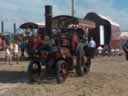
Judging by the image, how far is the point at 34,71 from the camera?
56.2 feet

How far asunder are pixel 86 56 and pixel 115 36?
22338 millimetres

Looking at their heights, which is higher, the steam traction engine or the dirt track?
the steam traction engine

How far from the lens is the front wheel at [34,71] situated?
658 inches

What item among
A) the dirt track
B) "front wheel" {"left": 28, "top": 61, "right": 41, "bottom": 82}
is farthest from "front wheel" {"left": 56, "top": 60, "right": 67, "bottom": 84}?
"front wheel" {"left": 28, "top": 61, "right": 41, "bottom": 82}

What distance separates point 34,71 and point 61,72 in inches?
50.3

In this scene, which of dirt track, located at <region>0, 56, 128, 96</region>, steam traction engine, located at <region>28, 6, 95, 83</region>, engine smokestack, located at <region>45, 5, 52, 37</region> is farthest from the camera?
engine smokestack, located at <region>45, 5, 52, 37</region>

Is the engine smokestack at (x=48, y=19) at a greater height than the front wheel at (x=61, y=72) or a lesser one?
greater

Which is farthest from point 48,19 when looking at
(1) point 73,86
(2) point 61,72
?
(1) point 73,86

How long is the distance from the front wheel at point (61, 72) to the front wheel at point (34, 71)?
1.05m

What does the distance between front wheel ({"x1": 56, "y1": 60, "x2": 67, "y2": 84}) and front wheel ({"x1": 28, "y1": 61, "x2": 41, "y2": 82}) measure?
1.05 meters

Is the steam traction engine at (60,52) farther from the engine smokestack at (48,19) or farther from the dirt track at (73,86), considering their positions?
the dirt track at (73,86)

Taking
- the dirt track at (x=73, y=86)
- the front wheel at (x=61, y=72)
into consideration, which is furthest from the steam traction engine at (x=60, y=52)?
the dirt track at (x=73, y=86)

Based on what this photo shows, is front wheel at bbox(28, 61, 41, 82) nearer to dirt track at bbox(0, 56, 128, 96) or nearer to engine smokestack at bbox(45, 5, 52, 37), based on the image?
dirt track at bbox(0, 56, 128, 96)

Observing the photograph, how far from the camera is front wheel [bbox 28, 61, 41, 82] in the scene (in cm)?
1672
